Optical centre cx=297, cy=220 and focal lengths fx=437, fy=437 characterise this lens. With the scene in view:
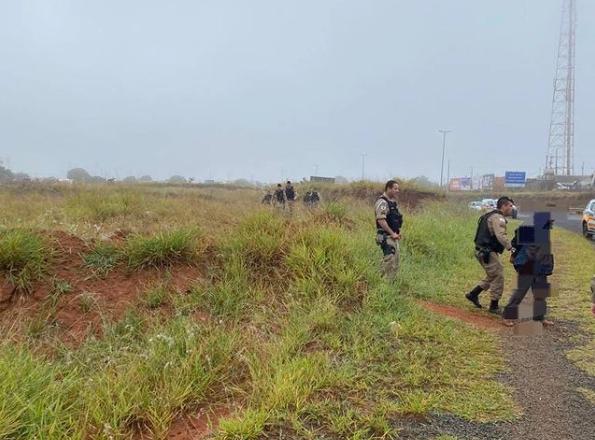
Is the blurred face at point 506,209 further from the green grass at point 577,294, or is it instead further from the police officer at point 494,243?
the green grass at point 577,294

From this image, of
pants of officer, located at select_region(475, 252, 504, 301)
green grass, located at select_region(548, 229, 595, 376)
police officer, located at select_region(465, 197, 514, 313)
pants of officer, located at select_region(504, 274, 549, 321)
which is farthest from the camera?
pants of officer, located at select_region(475, 252, 504, 301)

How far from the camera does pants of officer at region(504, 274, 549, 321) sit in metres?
5.59

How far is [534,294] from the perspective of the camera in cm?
564

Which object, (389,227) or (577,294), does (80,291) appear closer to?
(389,227)

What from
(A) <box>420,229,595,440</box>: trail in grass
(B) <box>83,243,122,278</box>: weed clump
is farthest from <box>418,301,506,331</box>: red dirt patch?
(B) <box>83,243,122,278</box>: weed clump

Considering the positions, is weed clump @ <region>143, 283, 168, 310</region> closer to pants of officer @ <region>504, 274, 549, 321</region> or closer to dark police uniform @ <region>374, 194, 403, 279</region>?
dark police uniform @ <region>374, 194, 403, 279</region>

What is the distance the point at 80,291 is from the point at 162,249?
42.8 inches

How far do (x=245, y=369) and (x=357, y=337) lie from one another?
132 centimetres

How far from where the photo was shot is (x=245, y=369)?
12.3 ft

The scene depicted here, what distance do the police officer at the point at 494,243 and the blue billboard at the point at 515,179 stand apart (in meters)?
72.8

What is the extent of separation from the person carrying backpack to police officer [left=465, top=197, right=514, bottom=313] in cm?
21

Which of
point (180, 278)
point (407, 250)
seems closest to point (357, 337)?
point (180, 278)

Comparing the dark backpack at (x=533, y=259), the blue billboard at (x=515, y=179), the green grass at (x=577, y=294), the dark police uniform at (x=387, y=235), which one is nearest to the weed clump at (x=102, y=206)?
the dark police uniform at (x=387, y=235)

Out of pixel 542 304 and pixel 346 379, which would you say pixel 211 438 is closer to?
pixel 346 379
